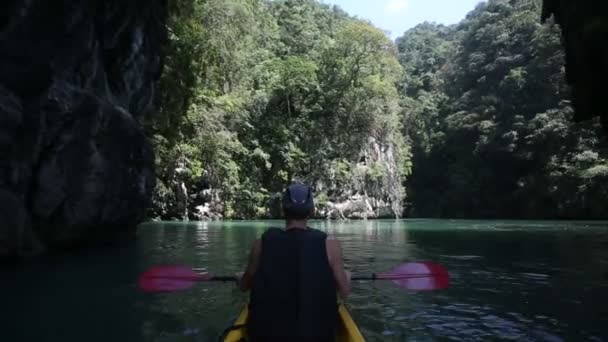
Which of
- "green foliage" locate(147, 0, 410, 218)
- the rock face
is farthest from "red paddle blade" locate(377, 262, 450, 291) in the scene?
"green foliage" locate(147, 0, 410, 218)

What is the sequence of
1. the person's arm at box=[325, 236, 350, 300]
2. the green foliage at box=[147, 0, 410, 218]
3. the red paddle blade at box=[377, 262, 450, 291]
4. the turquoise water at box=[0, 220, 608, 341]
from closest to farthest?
the person's arm at box=[325, 236, 350, 300]
the red paddle blade at box=[377, 262, 450, 291]
the turquoise water at box=[0, 220, 608, 341]
the green foliage at box=[147, 0, 410, 218]

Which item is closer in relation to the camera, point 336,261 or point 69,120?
point 336,261

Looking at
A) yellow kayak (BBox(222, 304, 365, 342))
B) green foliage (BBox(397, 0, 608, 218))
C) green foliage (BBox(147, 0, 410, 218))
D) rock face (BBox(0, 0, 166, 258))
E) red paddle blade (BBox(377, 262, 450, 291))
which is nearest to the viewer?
yellow kayak (BBox(222, 304, 365, 342))

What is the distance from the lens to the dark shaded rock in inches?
364

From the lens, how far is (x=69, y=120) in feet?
34.2

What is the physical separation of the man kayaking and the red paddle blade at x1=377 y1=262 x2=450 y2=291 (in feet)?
4.68

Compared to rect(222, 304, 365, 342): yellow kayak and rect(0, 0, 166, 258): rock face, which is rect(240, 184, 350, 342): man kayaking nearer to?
rect(222, 304, 365, 342): yellow kayak

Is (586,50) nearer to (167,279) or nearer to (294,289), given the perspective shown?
(167,279)

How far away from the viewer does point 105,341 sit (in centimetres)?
470

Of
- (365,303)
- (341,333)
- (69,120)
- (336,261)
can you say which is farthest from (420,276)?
(69,120)

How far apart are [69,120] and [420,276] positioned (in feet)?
27.5

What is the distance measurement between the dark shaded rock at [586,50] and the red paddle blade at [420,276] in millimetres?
6880

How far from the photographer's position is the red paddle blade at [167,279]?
4066 mm

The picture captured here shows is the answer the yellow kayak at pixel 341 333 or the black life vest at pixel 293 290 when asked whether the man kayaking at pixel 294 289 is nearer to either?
the black life vest at pixel 293 290
